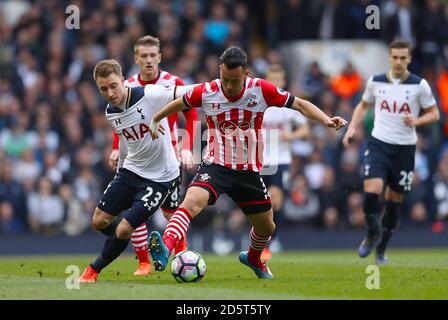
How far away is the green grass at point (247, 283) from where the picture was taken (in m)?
9.05

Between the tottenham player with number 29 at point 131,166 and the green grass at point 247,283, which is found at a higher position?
the tottenham player with number 29 at point 131,166

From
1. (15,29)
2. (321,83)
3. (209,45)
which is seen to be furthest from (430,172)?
(15,29)

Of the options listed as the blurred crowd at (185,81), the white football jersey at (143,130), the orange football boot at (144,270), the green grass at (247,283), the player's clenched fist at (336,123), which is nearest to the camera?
the green grass at (247,283)

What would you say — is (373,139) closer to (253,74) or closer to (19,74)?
(253,74)

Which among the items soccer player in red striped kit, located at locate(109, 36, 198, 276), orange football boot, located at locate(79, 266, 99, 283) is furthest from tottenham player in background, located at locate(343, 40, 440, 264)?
orange football boot, located at locate(79, 266, 99, 283)

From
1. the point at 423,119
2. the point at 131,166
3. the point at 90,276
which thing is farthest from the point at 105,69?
the point at 423,119

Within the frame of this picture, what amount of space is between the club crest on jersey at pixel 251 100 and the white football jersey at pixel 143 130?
1.06 metres

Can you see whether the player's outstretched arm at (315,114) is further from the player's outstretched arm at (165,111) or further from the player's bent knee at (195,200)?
the player's bent knee at (195,200)

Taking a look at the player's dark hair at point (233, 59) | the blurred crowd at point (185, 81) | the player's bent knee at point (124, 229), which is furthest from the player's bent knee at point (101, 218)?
the blurred crowd at point (185, 81)

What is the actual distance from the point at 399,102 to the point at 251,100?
149 inches

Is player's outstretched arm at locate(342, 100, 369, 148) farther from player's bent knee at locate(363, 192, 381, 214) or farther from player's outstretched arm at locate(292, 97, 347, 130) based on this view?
player's outstretched arm at locate(292, 97, 347, 130)

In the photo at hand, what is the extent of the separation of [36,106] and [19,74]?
1.07 metres

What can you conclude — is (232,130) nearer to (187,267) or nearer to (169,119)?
(187,267)

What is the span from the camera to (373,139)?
13.7 m
